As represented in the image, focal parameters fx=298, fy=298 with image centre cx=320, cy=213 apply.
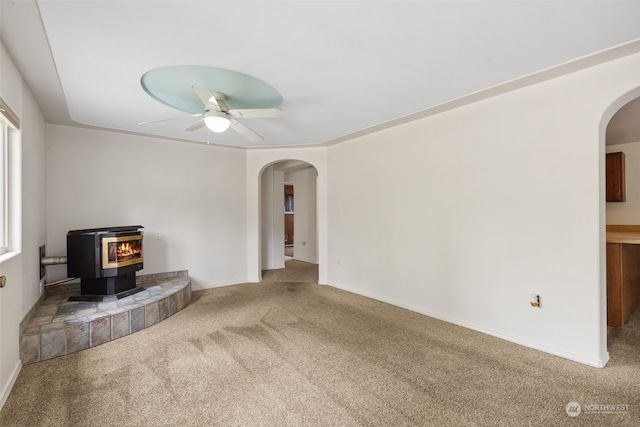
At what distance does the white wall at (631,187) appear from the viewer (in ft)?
15.2

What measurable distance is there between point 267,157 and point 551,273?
419cm

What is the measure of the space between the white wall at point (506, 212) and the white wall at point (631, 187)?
358cm

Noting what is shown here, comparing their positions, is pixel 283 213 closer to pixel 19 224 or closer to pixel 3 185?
pixel 19 224

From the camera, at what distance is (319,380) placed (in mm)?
2164

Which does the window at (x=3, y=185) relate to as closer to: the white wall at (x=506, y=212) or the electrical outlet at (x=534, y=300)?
the white wall at (x=506, y=212)

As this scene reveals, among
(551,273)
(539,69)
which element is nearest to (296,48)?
(539,69)

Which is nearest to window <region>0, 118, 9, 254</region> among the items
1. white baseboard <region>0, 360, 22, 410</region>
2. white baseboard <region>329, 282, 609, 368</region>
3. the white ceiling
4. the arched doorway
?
the white ceiling

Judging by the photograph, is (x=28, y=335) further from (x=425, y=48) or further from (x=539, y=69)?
(x=539, y=69)

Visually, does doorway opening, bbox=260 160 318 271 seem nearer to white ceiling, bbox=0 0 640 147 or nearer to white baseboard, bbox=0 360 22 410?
white ceiling, bbox=0 0 640 147

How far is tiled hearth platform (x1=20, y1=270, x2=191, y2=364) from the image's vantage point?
8.13 ft

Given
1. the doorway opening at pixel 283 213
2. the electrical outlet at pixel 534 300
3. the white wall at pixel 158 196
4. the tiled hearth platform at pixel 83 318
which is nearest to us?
the tiled hearth platform at pixel 83 318

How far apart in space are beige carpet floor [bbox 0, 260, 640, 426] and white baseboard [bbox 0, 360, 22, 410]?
0.04 meters

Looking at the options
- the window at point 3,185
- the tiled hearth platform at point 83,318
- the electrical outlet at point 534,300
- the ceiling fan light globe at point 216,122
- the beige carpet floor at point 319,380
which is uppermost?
the ceiling fan light globe at point 216,122

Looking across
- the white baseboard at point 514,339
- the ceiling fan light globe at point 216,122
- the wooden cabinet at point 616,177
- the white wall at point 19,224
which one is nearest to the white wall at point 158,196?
the white wall at point 19,224
